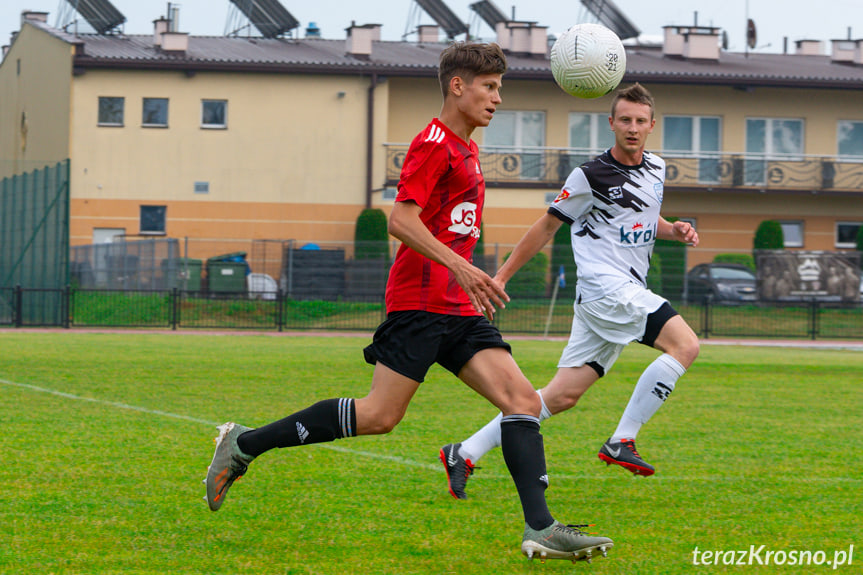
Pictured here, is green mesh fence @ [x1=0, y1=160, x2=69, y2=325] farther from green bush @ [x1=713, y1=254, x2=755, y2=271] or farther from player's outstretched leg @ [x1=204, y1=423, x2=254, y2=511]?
player's outstretched leg @ [x1=204, y1=423, x2=254, y2=511]

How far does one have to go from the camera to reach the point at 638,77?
4000 cm

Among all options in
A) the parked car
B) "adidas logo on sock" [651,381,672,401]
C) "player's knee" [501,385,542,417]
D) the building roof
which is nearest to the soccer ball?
"adidas logo on sock" [651,381,672,401]

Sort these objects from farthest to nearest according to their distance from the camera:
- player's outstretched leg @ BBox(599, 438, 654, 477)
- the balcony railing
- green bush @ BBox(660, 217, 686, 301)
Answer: the balcony railing < green bush @ BBox(660, 217, 686, 301) < player's outstretched leg @ BBox(599, 438, 654, 477)

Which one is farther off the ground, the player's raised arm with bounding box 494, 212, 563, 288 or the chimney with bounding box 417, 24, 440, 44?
the chimney with bounding box 417, 24, 440, 44

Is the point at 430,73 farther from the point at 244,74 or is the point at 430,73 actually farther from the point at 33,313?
the point at 33,313

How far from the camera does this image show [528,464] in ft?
16.0

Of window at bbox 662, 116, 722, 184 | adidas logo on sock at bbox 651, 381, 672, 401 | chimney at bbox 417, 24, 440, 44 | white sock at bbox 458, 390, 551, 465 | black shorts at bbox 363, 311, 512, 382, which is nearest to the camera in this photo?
black shorts at bbox 363, 311, 512, 382

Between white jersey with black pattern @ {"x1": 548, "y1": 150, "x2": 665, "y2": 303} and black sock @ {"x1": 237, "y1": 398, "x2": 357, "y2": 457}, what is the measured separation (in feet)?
6.86

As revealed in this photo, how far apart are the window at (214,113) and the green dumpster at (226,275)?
9487 millimetres

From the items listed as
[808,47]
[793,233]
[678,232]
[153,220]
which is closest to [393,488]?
[678,232]

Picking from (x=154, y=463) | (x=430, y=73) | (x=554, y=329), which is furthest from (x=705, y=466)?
(x=430, y=73)

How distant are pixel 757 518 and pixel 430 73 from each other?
3416 cm

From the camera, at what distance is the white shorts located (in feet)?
21.6

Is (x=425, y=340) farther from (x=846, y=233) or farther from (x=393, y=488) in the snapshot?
(x=846, y=233)
